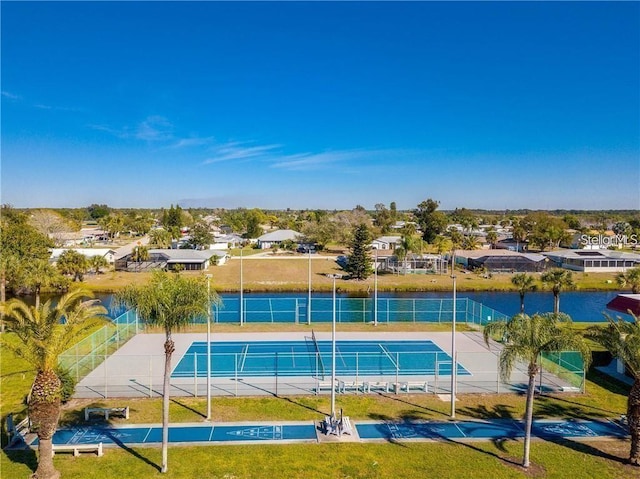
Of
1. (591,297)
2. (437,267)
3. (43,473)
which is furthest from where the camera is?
(437,267)

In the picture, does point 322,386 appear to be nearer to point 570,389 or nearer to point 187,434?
point 187,434

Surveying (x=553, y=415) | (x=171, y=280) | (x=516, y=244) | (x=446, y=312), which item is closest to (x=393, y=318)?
(x=446, y=312)

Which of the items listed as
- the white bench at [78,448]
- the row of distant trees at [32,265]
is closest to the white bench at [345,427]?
the white bench at [78,448]

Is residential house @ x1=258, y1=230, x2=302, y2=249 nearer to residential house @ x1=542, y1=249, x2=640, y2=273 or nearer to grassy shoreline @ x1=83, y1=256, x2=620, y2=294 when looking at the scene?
grassy shoreline @ x1=83, y1=256, x2=620, y2=294

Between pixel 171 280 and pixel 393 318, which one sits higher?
pixel 171 280

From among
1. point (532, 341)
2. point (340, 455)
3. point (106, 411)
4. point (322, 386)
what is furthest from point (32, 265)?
point (532, 341)

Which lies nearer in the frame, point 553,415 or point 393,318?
point 553,415

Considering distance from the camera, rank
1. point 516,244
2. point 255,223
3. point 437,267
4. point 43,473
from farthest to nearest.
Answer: point 255,223
point 516,244
point 437,267
point 43,473

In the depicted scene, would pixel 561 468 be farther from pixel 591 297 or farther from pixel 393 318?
pixel 591 297
